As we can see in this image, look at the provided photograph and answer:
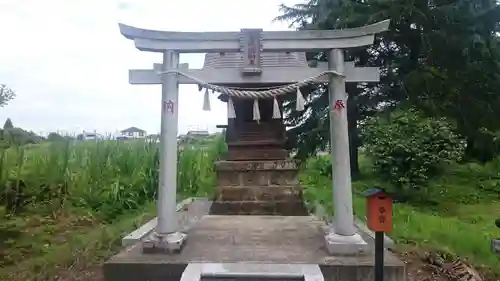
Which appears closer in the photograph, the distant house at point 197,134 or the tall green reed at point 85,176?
the tall green reed at point 85,176

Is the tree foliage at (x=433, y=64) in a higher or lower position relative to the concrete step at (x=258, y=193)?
higher

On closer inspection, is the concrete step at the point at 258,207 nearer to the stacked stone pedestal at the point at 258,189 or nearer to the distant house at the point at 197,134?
the stacked stone pedestal at the point at 258,189

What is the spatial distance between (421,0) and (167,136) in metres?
9.25

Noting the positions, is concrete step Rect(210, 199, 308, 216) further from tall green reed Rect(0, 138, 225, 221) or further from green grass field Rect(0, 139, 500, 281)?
tall green reed Rect(0, 138, 225, 221)

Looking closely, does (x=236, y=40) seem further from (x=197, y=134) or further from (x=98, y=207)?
(x=197, y=134)

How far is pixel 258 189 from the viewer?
7457mm

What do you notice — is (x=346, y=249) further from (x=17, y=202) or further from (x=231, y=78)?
(x=17, y=202)

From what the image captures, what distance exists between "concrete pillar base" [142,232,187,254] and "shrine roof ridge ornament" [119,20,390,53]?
2.01 m

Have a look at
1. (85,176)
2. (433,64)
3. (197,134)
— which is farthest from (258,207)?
(433,64)

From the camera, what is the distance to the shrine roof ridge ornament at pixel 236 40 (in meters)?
4.81

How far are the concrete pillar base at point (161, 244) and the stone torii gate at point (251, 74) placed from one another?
0.05 metres

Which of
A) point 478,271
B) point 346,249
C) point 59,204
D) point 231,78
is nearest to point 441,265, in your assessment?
point 478,271

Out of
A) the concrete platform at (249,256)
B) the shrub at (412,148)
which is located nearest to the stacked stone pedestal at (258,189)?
the concrete platform at (249,256)

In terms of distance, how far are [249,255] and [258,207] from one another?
2969 millimetres
